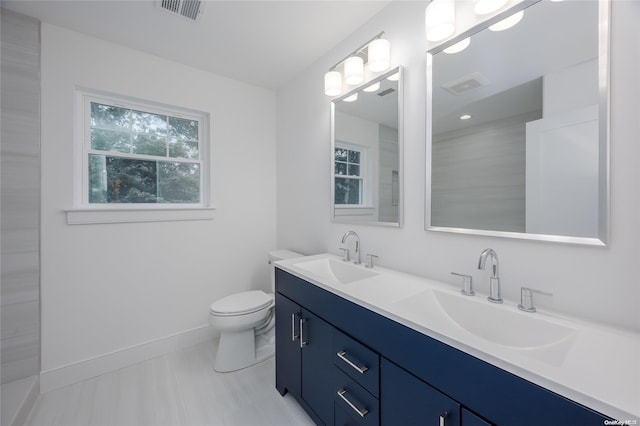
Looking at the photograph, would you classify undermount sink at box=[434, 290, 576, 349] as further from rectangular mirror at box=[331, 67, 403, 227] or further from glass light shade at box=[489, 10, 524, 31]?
glass light shade at box=[489, 10, 524, 31]

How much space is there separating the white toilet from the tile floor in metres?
0.08

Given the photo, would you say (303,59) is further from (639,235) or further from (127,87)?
(639,235)

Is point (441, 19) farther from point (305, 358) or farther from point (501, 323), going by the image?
point (305, 358)

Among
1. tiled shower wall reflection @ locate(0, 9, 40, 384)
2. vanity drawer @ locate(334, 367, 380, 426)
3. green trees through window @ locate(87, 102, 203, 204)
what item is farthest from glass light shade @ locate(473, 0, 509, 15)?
tiled shower wall reflection @ locate(0, 9, 40, 384)

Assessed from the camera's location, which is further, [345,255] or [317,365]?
[345,255]

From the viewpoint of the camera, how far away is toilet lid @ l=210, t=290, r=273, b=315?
1863 millimetres

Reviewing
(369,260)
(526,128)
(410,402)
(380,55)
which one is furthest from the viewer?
(369,260)

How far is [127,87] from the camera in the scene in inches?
77.7

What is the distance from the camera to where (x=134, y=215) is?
2008 mm

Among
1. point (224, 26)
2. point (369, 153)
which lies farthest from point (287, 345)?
point (224, 26)

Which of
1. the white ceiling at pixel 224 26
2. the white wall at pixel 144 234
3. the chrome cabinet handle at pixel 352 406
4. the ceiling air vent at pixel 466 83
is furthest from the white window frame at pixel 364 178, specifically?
the white wall at pixel 144 234

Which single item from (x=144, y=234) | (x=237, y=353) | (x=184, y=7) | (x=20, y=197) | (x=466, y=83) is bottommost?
(x=237, y=353)

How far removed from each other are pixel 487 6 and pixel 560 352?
135 centimetres

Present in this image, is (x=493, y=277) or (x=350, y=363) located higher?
(x=493, y=277)
